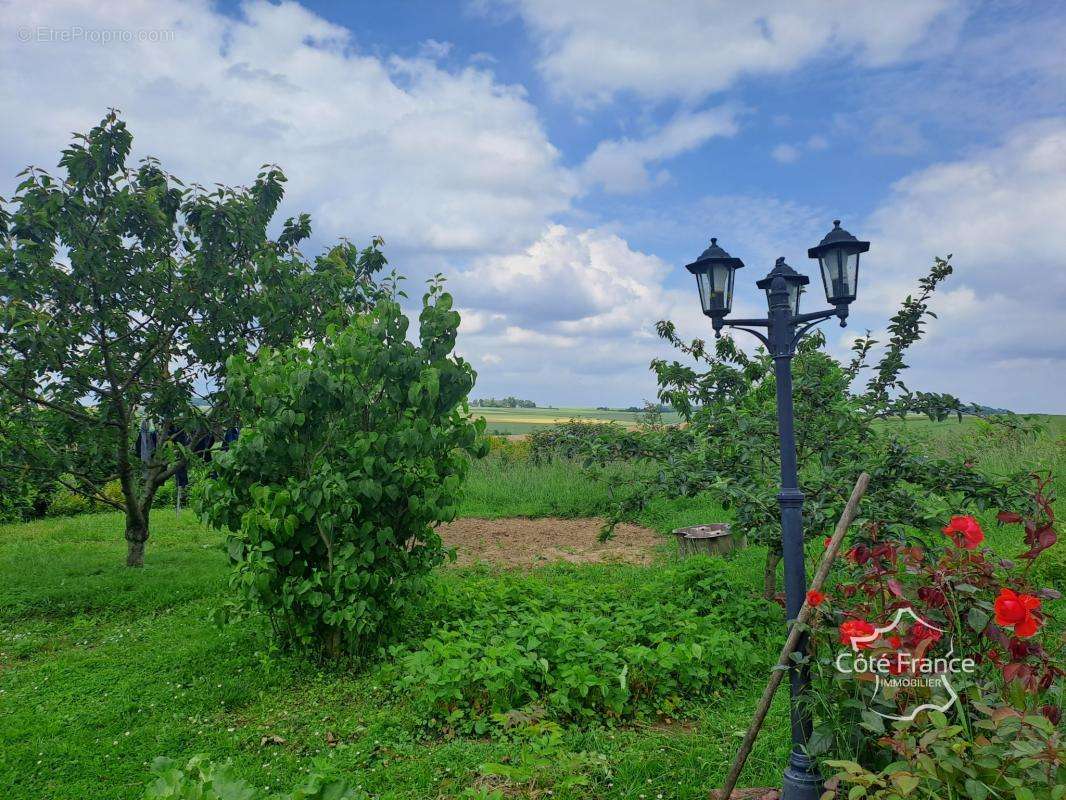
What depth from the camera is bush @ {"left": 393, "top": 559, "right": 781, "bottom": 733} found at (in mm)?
4125

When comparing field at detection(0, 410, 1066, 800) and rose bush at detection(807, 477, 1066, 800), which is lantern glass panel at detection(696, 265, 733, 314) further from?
field at detection(0, 410, 1066, 800)

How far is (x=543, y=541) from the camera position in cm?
986

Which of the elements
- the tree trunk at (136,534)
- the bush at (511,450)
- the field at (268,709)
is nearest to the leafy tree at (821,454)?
the field at (268,709)

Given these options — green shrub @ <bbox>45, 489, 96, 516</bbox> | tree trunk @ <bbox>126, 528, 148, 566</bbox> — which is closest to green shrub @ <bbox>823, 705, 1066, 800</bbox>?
tree trunk @ <bbox>126, 528, 148, 566</bbox>

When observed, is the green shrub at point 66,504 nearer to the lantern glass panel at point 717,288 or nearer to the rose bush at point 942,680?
the lantern glass panel at point 717,288

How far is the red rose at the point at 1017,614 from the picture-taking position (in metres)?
2.43

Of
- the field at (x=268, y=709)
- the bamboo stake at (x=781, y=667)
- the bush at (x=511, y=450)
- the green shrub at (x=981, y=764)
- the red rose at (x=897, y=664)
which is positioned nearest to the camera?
the green shrub at (x=981, y=764)

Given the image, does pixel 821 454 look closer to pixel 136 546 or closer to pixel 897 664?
pixel 897 664

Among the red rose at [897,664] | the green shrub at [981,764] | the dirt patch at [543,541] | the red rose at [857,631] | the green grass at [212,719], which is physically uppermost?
the red rose at [857,631]

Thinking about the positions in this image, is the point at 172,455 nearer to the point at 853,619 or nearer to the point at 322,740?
the point at 322,740

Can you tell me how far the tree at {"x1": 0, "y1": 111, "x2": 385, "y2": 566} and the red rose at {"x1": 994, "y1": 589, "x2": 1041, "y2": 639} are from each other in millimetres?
5914

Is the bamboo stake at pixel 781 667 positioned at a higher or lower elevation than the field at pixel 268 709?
higher

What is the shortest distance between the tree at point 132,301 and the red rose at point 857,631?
5.50 meters

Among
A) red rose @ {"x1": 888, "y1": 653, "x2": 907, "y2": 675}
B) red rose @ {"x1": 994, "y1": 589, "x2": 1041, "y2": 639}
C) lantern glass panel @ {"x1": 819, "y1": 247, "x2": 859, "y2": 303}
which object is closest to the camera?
red rose @ {"x1": 994, "y1": 589, "x2": 1041, "y2": 639}
